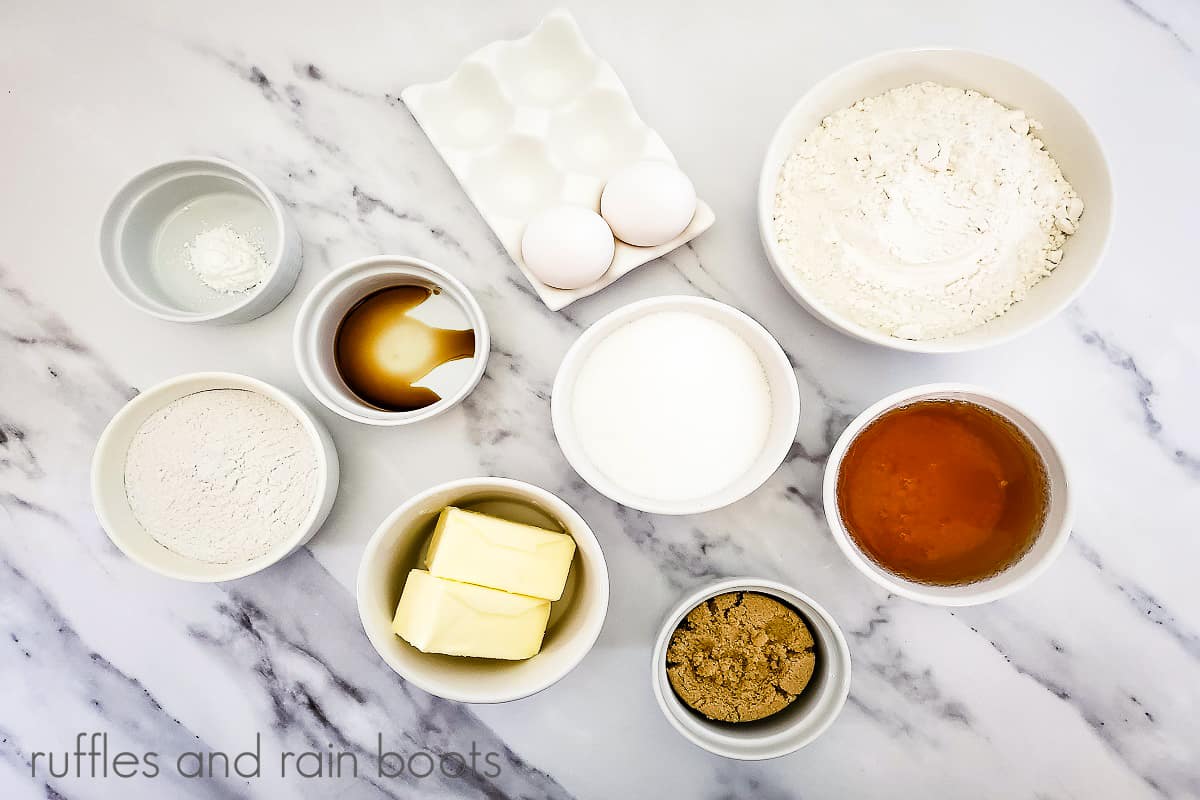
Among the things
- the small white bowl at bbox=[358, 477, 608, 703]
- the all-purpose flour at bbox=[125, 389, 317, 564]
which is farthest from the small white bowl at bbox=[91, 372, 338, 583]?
the small white bowl at bbox=[358, 477, 608, 703]

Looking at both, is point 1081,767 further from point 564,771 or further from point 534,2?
point 534,2

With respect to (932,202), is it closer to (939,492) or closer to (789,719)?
(939,492)

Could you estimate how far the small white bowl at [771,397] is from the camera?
845mm

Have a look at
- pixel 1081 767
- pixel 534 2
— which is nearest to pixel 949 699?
pixel 1081 767

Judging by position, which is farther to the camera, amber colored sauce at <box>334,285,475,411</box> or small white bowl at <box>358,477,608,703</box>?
amber colored sauce at <box>334,285,475,411</box>

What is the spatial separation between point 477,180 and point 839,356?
0.55 metres

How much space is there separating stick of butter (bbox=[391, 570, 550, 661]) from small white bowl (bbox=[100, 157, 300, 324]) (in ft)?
1.40

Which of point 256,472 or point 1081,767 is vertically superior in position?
point 256,472

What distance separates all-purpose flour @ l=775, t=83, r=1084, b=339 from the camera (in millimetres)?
893

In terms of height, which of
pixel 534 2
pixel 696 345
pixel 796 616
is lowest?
pixel 796 616

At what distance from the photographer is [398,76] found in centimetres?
102

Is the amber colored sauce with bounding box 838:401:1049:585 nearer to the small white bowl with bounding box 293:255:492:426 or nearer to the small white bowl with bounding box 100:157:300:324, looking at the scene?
the small white bowl with bounding box 293:255:492:426

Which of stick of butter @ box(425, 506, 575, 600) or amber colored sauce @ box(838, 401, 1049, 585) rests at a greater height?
stick of butter @ box(425, 506, 575, 600)

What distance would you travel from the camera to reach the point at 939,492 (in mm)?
914
